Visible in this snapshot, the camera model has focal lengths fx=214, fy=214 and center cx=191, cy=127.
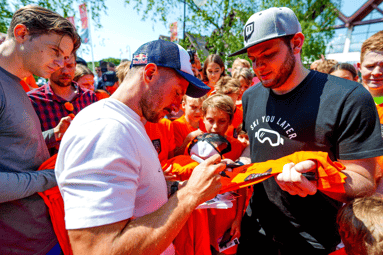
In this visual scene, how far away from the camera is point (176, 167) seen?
Answer: 245cm

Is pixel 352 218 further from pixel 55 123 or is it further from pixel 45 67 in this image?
pixel 55 123

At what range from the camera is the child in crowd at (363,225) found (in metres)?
1.19

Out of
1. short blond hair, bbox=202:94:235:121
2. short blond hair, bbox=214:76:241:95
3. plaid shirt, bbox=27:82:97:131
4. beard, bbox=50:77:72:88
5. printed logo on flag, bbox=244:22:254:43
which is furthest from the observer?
short blond hair, bbox=214:76:241:95

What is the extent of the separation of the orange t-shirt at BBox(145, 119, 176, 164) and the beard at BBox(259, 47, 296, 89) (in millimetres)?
1623

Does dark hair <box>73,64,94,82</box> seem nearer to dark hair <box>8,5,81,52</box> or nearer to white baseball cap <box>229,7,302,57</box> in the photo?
dark hair <box>8,5,81,52</box>

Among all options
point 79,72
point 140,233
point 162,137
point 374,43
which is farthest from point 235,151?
point 79,72

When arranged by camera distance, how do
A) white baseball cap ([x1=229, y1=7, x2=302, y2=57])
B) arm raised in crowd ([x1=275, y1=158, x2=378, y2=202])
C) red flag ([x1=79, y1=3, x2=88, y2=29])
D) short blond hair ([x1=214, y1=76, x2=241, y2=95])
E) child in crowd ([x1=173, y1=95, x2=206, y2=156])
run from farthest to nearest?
red flag ([x1=79, y1=3, x2=88, y2=29]) → short blond hair ([x1=214, y1=76, x2=241, y2=95]) → child in crowd ([x1=173, y1=95, x2=206, y2=156]) → white baseball cap ([x1=229, y1=7, x2=302, y2=57]) → arm raised in crowd ([x1=275, y1=158, x2=378, y2=202])

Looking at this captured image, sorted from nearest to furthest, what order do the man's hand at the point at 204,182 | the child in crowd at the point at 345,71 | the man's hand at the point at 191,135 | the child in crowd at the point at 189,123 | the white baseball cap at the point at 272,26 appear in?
the man's hand at the point at 204,182 < the white baseball cap at the point at 272,26 < the man's hand at the point at 191,135 < the child in crowd at the point at 189,123 < the child in crowd at the point at 345,71

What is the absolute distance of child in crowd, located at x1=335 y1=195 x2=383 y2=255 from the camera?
119 cm

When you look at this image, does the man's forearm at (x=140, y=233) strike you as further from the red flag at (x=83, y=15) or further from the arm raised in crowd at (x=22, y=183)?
the red flag at (x=83, y=15)

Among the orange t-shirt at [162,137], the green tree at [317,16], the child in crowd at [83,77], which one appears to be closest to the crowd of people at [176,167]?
the orange t-shirt at [162,137]

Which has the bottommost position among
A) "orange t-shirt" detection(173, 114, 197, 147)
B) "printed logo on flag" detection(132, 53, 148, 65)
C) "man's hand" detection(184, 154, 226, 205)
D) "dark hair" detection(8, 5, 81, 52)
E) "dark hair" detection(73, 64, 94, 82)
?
"orange t-shirt" detection(173, 114, 197, 147)

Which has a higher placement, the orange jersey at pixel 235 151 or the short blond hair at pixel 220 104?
the short blond hair at pixel 220 104

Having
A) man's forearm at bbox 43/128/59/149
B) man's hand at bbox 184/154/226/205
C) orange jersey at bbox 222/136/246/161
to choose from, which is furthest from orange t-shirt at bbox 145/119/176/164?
man's hand at bbox 184/154/226/205
